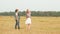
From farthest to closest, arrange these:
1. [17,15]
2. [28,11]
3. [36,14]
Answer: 1. [36,14]
2. [17,15]
3. [28,11]

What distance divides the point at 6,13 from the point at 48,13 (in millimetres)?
15206

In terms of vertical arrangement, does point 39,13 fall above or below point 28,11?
below

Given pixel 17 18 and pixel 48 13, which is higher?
pixel 17 18

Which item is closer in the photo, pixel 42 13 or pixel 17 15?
pixel 17 15

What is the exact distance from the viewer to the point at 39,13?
3880 inches

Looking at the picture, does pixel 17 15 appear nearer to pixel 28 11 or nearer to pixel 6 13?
pixel 28 11

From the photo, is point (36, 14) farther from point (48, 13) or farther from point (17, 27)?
point (17, 27)

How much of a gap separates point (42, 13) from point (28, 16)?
7740 cm

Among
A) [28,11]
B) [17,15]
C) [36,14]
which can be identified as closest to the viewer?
[28,11]

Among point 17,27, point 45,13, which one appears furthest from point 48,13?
point 17,27

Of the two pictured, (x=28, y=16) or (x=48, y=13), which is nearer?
(x=28, y=16)

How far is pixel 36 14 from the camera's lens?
98125mm

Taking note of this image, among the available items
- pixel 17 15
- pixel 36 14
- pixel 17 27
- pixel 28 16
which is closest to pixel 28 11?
pixel 28 16

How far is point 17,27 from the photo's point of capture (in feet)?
80.0
